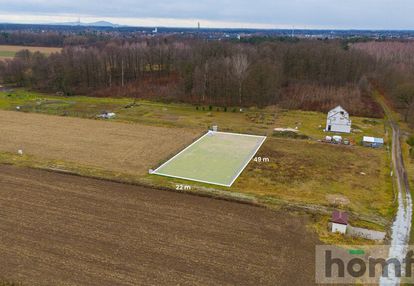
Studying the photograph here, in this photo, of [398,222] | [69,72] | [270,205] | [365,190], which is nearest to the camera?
[398,222]

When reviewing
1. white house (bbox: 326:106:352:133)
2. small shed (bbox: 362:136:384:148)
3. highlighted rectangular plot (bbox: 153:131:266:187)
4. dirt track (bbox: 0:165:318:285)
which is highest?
white house (bbox: 326:106:352:133)

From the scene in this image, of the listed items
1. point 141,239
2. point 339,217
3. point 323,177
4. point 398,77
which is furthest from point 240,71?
point 141,239

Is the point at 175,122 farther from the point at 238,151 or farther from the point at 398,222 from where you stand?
the point at 398,222

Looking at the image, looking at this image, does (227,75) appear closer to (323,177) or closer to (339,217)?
(323,177)

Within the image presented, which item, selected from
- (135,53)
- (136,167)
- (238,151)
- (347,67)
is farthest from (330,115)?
(135,53)

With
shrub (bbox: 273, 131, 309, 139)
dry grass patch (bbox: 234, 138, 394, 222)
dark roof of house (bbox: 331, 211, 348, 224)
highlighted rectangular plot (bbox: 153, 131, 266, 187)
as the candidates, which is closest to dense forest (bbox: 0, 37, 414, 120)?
shrub (bbox: 273, 131, 309, 139)

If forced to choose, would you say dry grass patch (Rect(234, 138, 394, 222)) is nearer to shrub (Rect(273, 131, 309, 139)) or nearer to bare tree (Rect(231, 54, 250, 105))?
shrub (Rect(273, 131, 309, 139))

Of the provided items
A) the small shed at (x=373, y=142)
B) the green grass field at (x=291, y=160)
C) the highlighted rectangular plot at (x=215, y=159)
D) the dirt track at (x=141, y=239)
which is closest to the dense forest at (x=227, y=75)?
the green grass field at (x=291, y=160)
